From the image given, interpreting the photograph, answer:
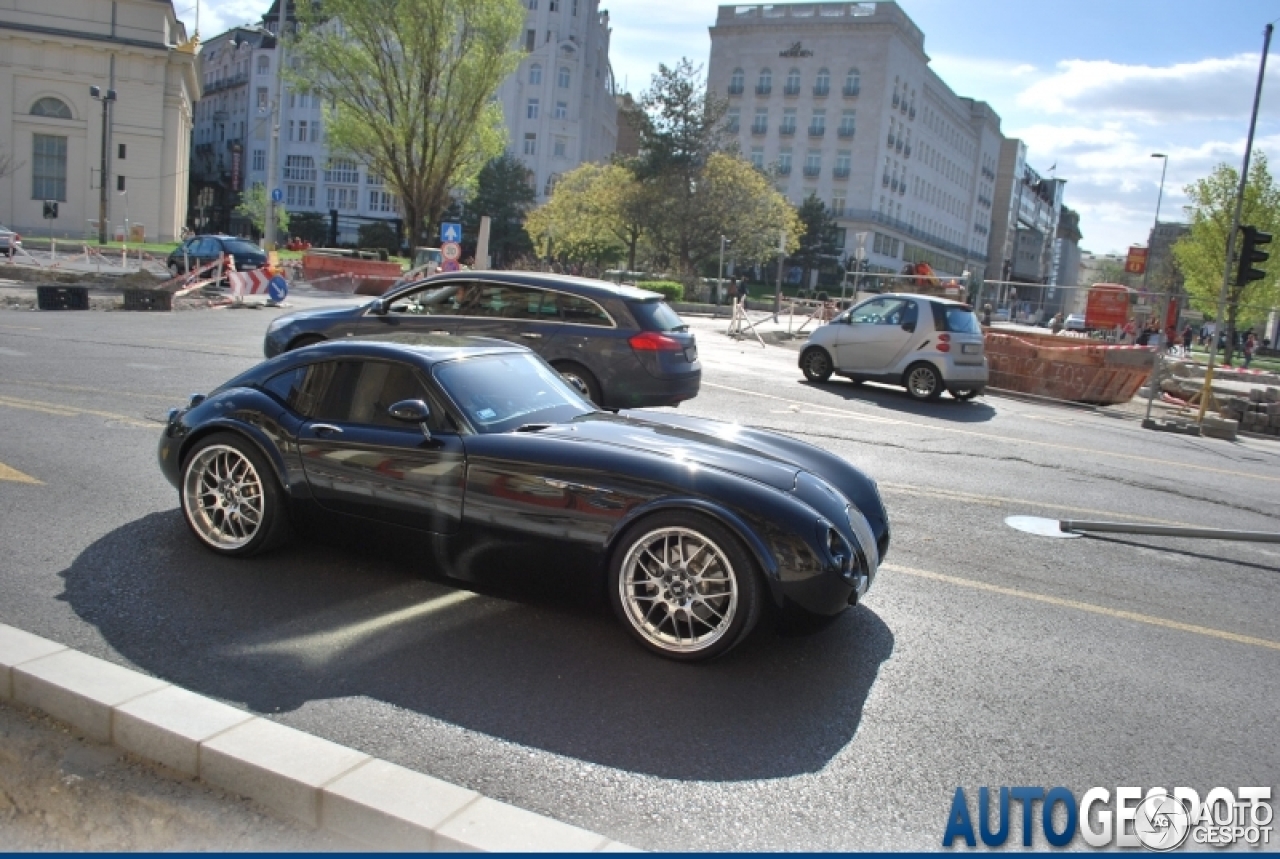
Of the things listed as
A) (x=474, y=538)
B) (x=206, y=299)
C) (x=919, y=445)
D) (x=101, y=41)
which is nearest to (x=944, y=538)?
(x=474, y=538)

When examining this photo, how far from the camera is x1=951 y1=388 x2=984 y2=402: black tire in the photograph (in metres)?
15.7

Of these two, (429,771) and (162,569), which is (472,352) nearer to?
(162,569)

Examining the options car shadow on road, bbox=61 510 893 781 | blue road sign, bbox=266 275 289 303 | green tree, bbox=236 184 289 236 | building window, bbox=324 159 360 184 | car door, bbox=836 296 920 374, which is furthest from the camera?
building window, bbox=324 159 360 184

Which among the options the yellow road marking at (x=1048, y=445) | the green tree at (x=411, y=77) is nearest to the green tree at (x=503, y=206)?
the green tree at (x=411, y=77)

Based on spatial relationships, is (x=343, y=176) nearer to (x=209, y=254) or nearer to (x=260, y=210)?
(x=260, y=210)

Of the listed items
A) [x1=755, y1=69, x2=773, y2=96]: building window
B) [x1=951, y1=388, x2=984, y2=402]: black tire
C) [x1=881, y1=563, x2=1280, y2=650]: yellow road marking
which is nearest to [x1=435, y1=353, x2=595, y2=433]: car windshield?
[x1=881, y1=563, x2=1280, y2=650]: yellow road marking

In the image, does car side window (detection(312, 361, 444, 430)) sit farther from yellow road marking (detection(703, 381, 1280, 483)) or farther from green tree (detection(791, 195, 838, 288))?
green tree (detection(791, 195, 838, 288))

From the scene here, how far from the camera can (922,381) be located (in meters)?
15.7

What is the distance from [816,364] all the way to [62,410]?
1134 centimetres

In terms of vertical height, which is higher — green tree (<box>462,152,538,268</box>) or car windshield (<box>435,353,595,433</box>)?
green tree (<box>462,152,538,268</box>)

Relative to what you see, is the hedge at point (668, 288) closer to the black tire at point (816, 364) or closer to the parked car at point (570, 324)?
the black tire at point (816, 364)

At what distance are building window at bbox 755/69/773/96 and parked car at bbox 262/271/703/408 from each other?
79.5 m

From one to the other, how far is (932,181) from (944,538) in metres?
98.1

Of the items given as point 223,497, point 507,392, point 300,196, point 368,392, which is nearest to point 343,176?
point 300,196
